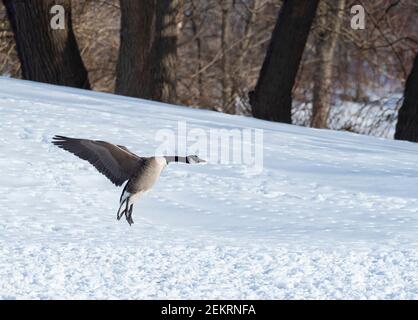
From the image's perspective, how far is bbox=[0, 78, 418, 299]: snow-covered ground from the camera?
565 centimetres

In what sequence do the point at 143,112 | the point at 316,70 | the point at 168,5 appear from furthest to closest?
the point at 316,70
the point at 168,5
the point at 143,112

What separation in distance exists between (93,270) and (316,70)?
1566cm

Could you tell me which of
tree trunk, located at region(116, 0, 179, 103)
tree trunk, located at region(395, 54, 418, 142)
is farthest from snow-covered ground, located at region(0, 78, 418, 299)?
tree trunk, located at region(116, 0, 179, 103)

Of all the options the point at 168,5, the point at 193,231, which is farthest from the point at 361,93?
the point at 193,231

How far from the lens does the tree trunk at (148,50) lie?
13.1 metres

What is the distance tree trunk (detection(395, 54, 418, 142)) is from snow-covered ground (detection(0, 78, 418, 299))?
2264mm

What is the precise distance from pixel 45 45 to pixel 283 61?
2724 mm

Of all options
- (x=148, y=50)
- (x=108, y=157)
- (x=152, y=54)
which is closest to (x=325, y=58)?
(x=152, y=54)

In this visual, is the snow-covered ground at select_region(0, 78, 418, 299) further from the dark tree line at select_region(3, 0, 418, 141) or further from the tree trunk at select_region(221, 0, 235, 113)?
the tree trunk at select_region(221, 0, 235, 113)

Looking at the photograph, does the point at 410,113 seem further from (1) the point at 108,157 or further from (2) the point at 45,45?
(1) the point at 108,157

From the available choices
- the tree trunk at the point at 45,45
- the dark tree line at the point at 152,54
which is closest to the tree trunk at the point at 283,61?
the dark tree line at the point at 152,54

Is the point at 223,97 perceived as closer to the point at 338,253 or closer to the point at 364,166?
the point at 364,166

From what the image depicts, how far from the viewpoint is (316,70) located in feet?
68.9

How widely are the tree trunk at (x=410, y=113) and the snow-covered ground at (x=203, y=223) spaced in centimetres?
226
